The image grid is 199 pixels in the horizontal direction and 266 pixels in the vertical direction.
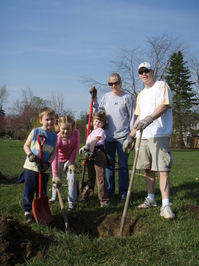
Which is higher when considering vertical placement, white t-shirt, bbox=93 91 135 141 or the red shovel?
white t-shirt, bbox=93 91 135 141

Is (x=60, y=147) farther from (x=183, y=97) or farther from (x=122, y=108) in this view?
(x=183, y=97)

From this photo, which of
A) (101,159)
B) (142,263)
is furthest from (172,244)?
(101,159)

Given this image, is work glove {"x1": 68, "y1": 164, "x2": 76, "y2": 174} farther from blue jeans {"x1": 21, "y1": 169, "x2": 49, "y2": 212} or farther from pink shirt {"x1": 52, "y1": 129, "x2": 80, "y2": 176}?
blue jeans {"x1": 21, "y1": 169, "x2": 49, "y2": 212}

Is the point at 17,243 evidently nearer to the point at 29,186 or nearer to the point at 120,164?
the point at 29,186

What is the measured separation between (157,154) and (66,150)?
1.52 meters

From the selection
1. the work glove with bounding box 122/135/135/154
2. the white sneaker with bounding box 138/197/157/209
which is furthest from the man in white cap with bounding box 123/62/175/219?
the white sneaker with bounding box 138/197/157/209

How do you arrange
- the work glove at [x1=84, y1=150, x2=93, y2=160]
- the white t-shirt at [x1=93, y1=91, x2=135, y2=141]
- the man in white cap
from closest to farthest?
the man in white cap
the work glove at [x1=84, y1=150, x2=93, y2=160]
the white t-shirt at [x1=93, y1=91, x2=135, y2=141]

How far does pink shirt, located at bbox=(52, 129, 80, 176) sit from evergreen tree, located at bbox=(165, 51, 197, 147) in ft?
145

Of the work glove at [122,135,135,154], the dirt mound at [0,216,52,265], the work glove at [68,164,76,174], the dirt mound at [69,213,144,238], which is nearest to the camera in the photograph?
the dirt mound at [0,216,52,265]

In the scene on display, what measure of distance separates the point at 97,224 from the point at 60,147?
56.1 inches

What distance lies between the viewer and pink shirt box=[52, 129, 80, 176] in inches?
191

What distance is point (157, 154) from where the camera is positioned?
4.24 metres

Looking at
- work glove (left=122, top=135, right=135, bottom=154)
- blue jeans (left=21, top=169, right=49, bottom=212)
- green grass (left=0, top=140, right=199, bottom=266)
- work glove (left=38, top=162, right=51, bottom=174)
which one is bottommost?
green grass (left=0, top=140, right=199, bottom=266)

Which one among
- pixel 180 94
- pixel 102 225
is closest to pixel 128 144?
pixel 102 225
